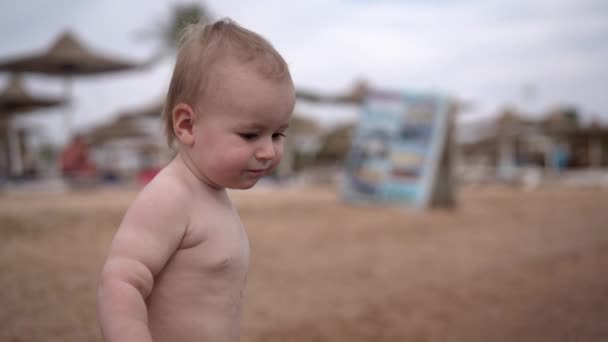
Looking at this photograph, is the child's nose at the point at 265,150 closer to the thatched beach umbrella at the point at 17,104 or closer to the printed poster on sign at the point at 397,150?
the printed poster on sign at the point at 397,150

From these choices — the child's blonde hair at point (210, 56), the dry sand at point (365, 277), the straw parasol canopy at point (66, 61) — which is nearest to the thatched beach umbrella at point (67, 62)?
the straw parasol canopy at point (66, 61)

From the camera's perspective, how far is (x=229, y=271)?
119 cm

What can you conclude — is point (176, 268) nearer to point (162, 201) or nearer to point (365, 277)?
point (162, 201)

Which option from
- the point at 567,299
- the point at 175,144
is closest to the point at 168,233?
the point at 175,144

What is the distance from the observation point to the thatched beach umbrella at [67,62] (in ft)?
38.4

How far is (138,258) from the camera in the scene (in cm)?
103

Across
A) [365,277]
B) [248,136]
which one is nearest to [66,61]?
[365,277]

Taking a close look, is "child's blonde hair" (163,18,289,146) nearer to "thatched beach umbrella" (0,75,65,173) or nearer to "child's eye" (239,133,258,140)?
"child's eye" (239,133,258,140)

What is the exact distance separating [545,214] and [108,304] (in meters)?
9.84

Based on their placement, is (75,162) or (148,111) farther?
(148,111)

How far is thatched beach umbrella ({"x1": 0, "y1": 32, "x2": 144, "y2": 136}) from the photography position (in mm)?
11695

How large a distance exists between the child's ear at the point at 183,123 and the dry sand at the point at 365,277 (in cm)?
184

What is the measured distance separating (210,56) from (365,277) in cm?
346

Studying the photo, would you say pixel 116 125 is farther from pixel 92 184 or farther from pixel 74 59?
pixel 92 184
